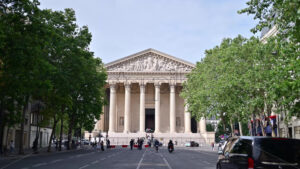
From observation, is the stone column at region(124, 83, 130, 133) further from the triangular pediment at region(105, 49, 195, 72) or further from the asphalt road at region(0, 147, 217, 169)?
the asphalt road at region(0, 147, 217, 169)

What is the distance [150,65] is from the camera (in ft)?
227

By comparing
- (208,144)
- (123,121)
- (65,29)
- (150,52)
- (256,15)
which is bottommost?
(208,144)

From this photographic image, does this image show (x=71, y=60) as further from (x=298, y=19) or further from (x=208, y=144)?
(x=208, y=144)

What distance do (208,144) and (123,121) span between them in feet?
63.6

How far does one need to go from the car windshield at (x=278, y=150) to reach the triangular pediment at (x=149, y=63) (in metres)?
60.3

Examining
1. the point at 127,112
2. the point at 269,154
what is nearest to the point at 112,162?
the point at 269,154

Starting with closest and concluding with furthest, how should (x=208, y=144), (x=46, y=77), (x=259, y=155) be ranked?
(x=259, y=155) → (x=46, y=77) → (x=208, y=144)

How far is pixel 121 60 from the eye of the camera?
68562mm

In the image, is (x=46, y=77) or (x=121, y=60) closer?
(x=46, y=77)

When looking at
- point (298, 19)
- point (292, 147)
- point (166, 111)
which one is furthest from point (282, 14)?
point (166, 111)

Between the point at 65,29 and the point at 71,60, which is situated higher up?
the point at 65,29

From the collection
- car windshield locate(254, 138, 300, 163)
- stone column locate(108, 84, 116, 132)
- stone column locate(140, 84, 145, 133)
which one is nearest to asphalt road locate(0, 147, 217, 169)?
car windshield locate(254, 138, 300, 163)

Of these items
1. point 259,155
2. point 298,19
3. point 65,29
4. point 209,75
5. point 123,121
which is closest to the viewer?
point 259,155

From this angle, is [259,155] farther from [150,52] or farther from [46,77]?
[150,52]
